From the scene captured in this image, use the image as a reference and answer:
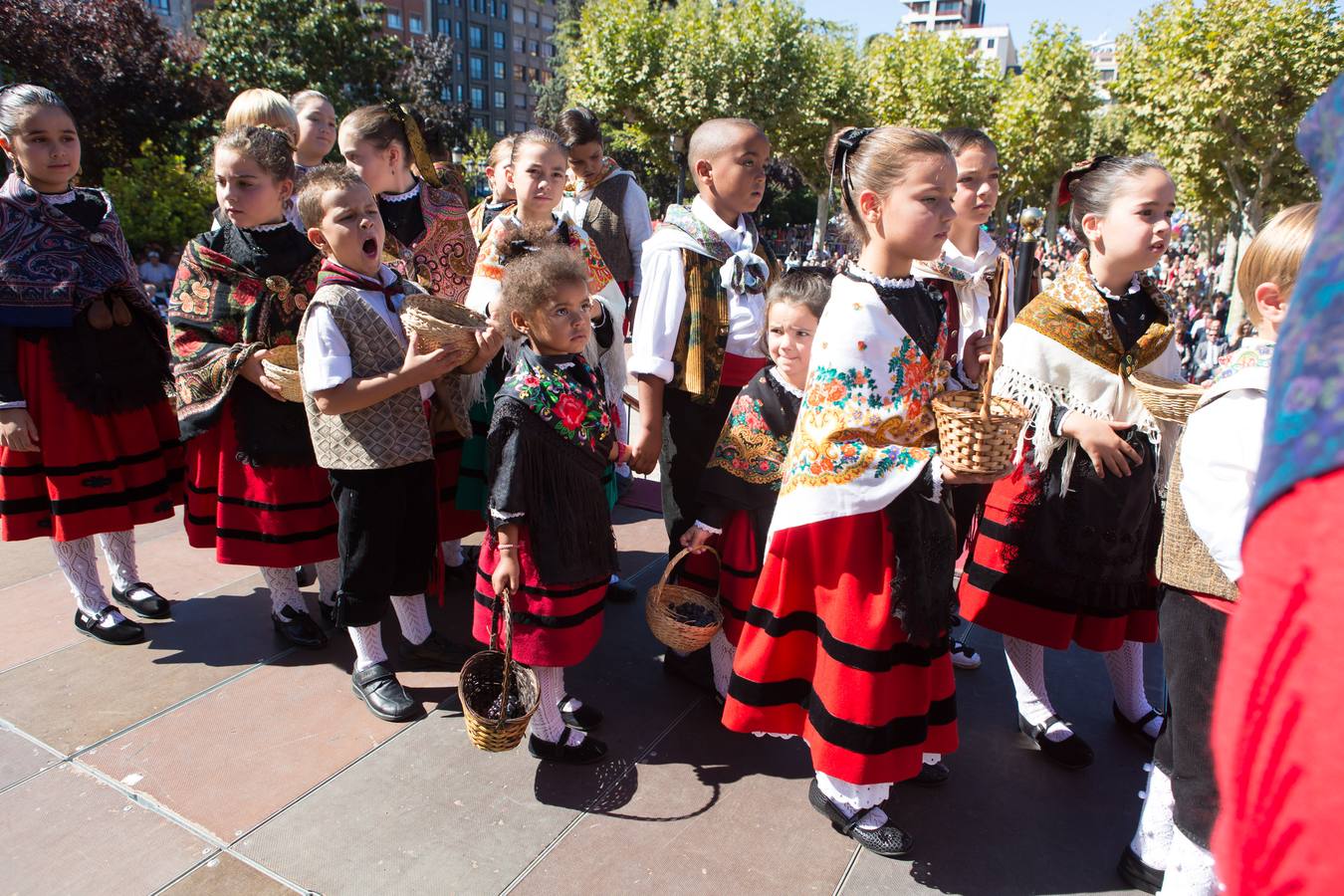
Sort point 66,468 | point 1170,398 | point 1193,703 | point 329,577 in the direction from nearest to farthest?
point 1193,703 → point 1170,398 → point 66,468 → point 329,577

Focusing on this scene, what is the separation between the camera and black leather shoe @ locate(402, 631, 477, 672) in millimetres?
3518

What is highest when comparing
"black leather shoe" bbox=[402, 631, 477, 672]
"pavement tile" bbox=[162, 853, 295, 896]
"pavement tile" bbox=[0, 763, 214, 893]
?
"black leather shoe" bbox=[402, 631, 477, 672]

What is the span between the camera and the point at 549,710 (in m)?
2.89

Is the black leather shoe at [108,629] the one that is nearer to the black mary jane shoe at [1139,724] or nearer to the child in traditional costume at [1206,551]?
the child in traditional costume at [1206,551]

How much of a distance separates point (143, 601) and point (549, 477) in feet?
7.59

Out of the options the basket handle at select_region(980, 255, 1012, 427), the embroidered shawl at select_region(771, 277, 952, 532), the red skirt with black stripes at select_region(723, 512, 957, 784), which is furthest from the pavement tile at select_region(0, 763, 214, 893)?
the basket handle at select_region(980, 255, 1012, 427)

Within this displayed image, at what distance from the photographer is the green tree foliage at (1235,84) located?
13.4m

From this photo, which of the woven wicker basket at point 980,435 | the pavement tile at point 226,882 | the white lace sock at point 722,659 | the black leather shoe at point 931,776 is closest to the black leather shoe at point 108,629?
the pavement tile at point 226,882

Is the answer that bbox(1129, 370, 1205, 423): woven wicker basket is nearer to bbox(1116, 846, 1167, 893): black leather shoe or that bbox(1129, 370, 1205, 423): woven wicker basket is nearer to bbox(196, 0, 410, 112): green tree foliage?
bbox(1116, 846, 1167, 893): black leather shoe

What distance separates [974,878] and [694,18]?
2752cm

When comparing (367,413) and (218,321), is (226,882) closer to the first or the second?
(367,413)

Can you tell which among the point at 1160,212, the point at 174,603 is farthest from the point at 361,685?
the point at 1160,212

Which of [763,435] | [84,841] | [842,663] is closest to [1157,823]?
[842,663]

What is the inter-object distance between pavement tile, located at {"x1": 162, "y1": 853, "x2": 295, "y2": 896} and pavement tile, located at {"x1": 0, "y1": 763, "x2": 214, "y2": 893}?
1.9 inches
